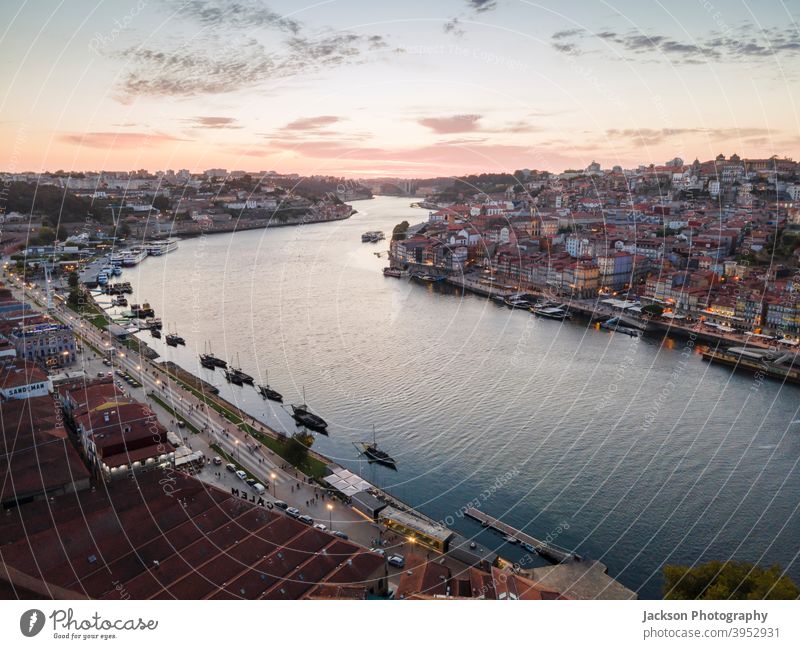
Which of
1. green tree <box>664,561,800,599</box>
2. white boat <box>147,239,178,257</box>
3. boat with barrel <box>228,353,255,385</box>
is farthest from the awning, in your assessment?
white boat <box>147,239,178,257</box>

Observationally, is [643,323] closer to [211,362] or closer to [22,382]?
[211,362]

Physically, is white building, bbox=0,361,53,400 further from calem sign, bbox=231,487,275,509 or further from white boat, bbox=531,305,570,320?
white boat, bbox=531,305,570,320

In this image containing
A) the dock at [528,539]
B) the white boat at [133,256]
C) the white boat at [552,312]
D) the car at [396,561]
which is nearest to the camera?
the car at [396,561]

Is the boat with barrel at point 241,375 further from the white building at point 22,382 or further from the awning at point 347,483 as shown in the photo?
Answer: the awning at point 347,483

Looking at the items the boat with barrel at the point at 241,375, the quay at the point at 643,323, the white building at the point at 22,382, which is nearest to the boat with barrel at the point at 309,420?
the boat with barrel at the point at 241,375

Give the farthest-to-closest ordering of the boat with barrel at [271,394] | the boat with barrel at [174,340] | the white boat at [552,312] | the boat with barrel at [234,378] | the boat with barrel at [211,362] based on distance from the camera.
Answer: the white boat at [552,312]
the boat with barrel at [174,340]
the boat with barrel at [211,362]
the boat with barrel at [234,378]
the boat with barrel at [271,394]

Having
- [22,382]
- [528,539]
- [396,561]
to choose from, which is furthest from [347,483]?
[22,382]
